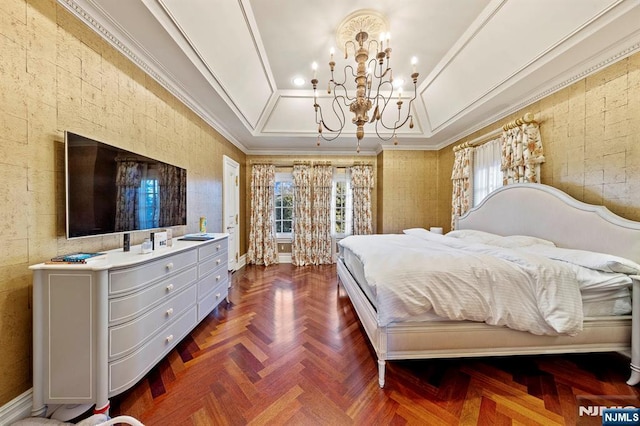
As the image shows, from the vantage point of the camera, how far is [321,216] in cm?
504

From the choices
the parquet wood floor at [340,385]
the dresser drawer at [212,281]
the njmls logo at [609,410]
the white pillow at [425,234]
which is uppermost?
the white pillow at [425,234]

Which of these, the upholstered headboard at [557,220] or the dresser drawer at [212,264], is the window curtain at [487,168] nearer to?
the upholstered headboard at [557,220]

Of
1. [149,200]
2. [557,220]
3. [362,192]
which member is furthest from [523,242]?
[149,200]

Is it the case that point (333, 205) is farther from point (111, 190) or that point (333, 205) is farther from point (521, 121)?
point (111, 190)

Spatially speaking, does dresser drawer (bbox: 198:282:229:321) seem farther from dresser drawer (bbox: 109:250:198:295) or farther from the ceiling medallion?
the ceiling medallion

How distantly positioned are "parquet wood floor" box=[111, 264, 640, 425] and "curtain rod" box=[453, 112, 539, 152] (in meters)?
2.40

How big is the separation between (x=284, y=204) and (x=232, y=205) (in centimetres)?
125

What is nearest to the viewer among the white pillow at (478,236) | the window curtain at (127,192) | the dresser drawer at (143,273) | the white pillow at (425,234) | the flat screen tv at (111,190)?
the dresser drawer at (143,273)

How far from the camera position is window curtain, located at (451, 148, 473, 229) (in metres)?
3.68

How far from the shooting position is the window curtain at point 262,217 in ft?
16.0

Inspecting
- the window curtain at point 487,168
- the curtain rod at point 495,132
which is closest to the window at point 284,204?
the curtain rod at point 495,132

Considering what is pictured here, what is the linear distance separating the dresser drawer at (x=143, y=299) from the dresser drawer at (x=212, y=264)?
290mm

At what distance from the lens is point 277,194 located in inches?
205

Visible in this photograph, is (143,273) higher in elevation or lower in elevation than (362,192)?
lower
